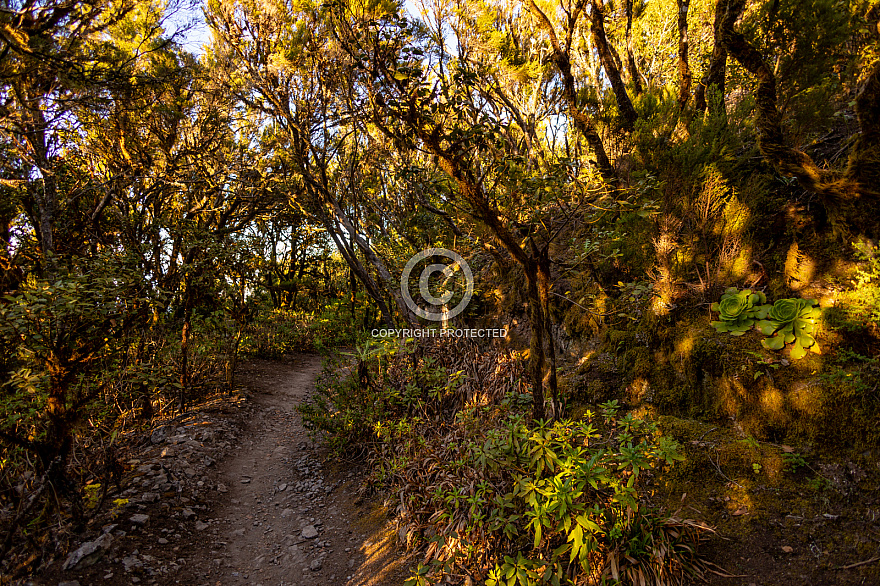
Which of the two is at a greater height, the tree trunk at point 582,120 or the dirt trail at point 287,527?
the tree trunk at point 582,120

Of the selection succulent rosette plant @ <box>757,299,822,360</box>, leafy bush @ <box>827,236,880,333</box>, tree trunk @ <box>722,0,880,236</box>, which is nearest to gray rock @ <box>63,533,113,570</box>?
succulent rosette plant @ <box>757,299,822,360</box>

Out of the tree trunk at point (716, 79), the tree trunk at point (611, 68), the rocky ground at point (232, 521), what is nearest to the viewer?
the rocky ground at point (232, 521)

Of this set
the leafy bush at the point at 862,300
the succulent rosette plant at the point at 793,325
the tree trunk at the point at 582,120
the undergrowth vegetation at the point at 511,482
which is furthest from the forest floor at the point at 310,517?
the tree trunk at the point at 582,120

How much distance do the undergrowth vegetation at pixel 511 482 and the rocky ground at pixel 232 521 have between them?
449mm

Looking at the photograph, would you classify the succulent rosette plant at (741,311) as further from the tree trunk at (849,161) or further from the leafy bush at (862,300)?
the tree trunk at (849,161)

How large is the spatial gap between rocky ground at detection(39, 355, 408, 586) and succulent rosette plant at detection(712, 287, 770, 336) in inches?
129

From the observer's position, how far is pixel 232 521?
4.12 metres

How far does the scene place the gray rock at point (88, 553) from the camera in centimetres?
294

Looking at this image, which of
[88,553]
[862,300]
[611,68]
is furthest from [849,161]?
[88,553]

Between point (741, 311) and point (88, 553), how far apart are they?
5.45 metres

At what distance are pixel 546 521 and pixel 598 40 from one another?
216 inches

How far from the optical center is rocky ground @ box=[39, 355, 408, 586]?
3.21 m

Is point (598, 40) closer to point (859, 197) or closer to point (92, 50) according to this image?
point (859, 197)

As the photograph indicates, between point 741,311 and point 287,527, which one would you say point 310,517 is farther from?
point 741,311
